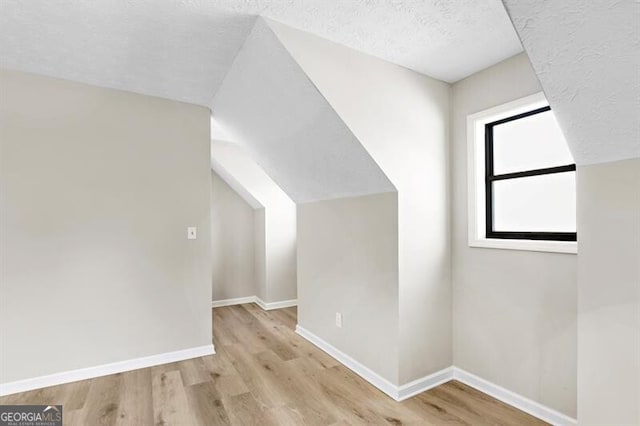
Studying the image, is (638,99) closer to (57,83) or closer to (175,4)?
→ (175,4)

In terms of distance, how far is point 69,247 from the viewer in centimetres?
235

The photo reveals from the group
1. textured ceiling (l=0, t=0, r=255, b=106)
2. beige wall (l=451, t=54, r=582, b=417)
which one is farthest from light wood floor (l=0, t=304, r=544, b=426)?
textured ceiling (l=0, t=0, r=255, b=106)

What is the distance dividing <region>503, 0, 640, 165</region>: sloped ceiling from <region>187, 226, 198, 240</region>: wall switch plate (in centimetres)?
265

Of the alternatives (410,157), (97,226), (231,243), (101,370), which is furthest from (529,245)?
(231,243)

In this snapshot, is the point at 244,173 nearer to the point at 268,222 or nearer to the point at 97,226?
the point at 268,222

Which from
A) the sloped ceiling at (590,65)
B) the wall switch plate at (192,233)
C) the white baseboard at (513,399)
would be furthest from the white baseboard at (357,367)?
the sloped ceiling at (590,65)

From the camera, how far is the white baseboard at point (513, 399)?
1826 mm

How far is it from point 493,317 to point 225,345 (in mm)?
2365

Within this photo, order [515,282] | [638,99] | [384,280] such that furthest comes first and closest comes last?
[384,280]
[515,282]
[638,99]

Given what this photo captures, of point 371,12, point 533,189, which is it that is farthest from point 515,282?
point 371,12

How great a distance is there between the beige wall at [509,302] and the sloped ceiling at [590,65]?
2.94 feet

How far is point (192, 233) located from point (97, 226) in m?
0.70

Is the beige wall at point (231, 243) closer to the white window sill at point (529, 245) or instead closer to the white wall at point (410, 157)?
the white wall at point (410, 157)

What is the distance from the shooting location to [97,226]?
2449 mm
